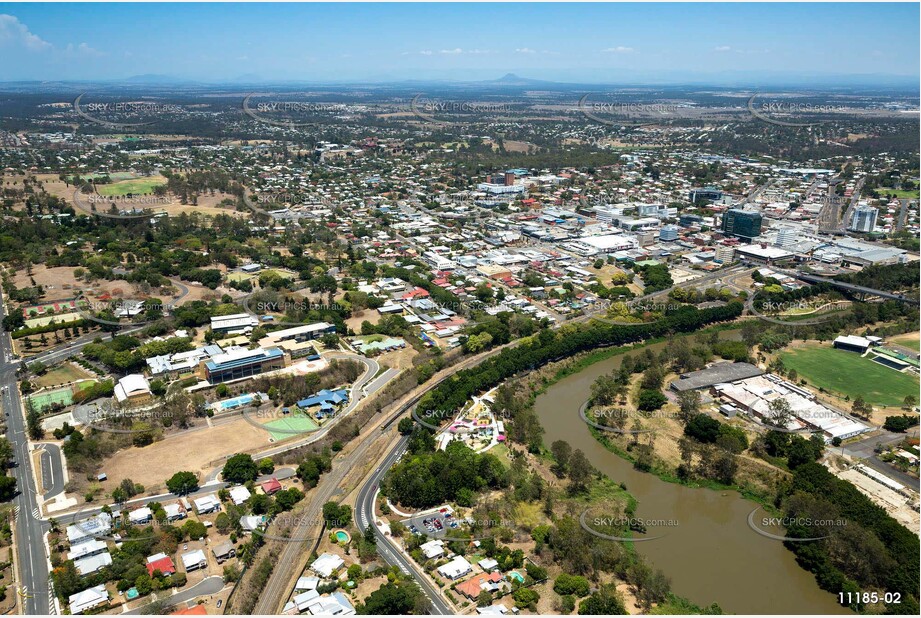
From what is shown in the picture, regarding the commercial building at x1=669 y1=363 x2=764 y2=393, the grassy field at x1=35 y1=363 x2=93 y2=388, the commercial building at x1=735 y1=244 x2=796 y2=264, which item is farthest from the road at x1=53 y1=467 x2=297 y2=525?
the commercial building at x1=735 y1=244 x2=796 y2=264

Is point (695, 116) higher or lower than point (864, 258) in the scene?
higher

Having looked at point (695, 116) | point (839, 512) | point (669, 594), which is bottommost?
point (669, 594)

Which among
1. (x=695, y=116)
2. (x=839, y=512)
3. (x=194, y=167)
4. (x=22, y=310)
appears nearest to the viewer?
(x=839, y=512)

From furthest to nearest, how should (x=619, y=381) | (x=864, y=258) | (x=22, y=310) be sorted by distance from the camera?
(x=864, y=258) < (x=22, y=310) < (x=619, y=381)

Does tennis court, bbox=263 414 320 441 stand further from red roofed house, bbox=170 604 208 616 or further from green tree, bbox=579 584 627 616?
green tree, bbox=579 584 627 616

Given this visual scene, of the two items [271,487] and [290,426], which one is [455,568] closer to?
[271,487]

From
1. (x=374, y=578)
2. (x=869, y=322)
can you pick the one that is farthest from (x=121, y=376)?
(x=869, y=322)

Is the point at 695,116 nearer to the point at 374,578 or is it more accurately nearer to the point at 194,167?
the point at 194,167

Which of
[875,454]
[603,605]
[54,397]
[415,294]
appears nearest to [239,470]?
[54,397]

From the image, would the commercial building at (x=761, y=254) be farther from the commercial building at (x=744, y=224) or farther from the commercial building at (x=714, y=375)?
the commercial building at (x=714, y=375)

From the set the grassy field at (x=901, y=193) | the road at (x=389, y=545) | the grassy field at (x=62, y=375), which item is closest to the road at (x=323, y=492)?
the road at (x=389, y=545)
